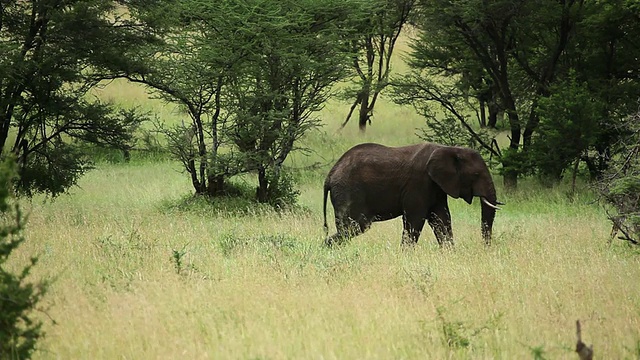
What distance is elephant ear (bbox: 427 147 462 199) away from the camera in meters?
12.7

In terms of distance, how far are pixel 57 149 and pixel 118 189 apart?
6.64 m

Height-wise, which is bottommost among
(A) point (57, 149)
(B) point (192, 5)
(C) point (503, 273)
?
(C) point (503, 273)

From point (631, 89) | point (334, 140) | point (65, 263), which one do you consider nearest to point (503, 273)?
point (65, 263)

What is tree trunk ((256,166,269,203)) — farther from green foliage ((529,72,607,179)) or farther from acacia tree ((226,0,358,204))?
green foliage ((529,72,607,179))

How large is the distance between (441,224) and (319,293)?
15.5ft

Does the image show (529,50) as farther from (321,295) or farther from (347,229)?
(321,295)

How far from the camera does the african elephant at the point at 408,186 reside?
1282 centimetres

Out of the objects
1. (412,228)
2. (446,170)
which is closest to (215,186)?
(412,228)

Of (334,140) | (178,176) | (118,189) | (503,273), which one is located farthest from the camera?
(334,140)

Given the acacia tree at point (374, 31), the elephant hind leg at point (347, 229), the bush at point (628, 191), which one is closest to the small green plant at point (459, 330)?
the bush at point (628, 191)

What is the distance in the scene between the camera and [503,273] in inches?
385

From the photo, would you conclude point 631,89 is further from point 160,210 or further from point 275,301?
point 275,301

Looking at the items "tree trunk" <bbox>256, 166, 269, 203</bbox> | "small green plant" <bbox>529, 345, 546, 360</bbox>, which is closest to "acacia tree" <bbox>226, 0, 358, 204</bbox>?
"tree trunk" <bbox>256, 166, 269, 203</bbox>

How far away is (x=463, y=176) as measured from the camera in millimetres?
12883
